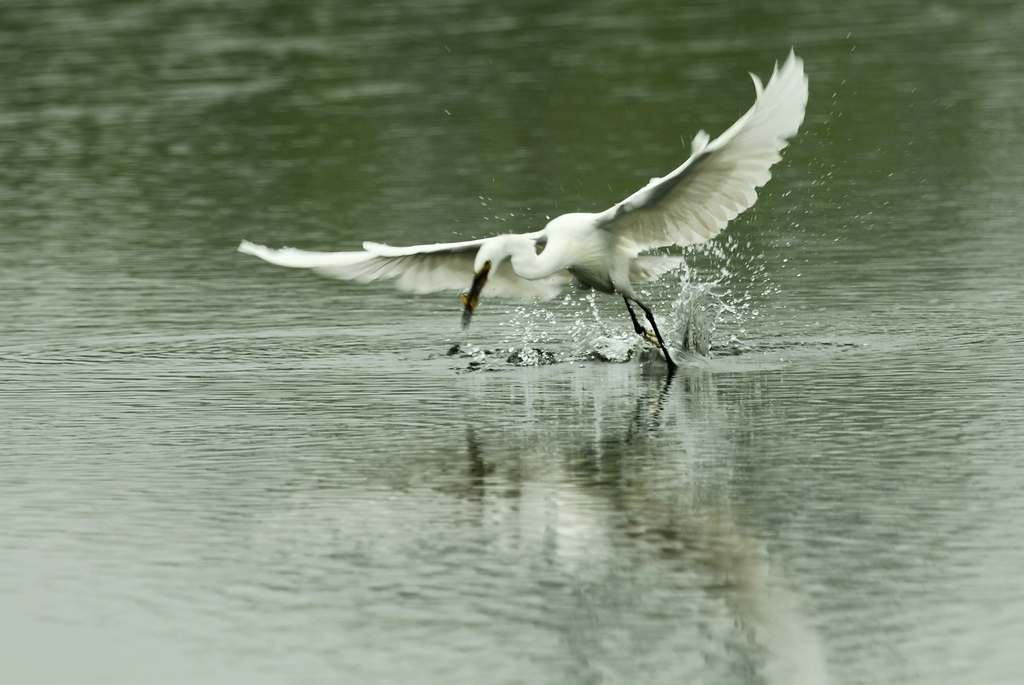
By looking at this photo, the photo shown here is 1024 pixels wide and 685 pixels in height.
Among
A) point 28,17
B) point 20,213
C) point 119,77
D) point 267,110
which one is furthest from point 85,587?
point 28,17

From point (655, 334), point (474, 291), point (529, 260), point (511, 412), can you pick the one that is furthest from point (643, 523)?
point (655, 334)

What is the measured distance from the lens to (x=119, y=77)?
30.8 metres

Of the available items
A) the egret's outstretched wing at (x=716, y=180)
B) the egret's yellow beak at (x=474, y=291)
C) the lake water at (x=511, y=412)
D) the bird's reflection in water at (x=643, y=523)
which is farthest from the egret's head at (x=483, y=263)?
the bird's reflection in water at (x=643, y=523)

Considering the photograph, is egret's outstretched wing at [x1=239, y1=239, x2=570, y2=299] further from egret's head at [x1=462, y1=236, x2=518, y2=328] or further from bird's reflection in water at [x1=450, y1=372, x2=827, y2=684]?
bird's reflection in water at [x1=450, y1=372, x2=827, y2=684]

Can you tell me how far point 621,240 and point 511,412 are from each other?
2248 millimetres

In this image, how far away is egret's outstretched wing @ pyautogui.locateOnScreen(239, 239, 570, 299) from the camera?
39.9 ft

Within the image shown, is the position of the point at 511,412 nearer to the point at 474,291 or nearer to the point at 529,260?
the point at 474,291

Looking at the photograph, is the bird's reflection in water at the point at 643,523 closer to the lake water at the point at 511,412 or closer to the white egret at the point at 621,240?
the lake water at the point at 511,412

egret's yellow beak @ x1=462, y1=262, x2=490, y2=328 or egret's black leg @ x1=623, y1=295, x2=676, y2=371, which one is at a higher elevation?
egret's yellow beak @ x1=462, y1=262, x2=490, y2=328

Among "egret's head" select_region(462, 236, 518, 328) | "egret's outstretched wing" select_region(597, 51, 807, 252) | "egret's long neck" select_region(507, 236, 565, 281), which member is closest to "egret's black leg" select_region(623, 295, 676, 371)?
"egret's outstretched wing" select_region(597, 51, 807, 252)

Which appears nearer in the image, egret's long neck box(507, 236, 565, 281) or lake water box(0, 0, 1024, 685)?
lake water box(0, 0, 1024, 685)

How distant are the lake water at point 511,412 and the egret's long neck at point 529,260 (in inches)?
24.1

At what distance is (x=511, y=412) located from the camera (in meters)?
10.4

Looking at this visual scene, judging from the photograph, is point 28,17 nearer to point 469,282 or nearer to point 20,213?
point 20,213
